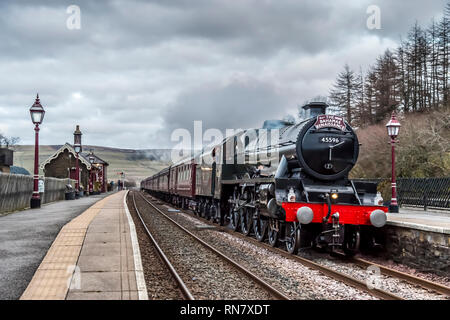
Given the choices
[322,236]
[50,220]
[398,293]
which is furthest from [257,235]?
[50,220]

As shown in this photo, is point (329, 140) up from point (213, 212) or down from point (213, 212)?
up

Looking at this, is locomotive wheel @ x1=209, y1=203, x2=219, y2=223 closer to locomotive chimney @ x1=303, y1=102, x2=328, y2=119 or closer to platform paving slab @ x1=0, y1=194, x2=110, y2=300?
platform paving slab @ x1=0, y1=194, x2=110, y2=300

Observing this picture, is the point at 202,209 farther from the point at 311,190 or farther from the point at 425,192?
the point at 311,190

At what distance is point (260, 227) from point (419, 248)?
13.9ft

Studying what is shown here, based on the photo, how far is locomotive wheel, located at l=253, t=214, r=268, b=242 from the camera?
10.9m

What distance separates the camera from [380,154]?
2791 centimetres

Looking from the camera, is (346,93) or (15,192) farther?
(346,93)

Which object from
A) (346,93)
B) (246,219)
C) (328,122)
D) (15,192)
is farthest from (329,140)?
(346,93)

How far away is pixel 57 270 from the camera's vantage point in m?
6.41

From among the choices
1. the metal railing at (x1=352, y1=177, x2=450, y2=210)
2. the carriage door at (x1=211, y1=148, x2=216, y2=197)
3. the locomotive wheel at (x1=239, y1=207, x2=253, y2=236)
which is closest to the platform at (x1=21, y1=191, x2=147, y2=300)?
the locomotive wheel at (x1=239, y1=207, x2=253, y2=236)

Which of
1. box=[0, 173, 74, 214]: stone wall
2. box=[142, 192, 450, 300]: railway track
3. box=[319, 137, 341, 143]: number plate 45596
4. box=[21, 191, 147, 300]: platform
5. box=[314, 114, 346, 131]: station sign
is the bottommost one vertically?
box=[142, 192, 450, 300]: railway track

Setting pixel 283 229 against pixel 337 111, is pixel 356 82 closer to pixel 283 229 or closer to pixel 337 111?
pixel 337 111

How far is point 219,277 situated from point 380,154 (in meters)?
23.1

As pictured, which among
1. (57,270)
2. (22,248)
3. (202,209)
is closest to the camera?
(57,270)
